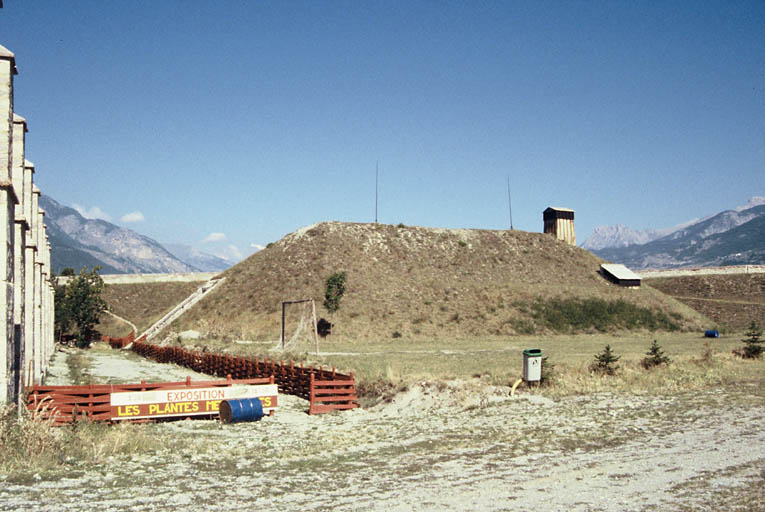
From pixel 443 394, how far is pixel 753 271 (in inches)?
3511

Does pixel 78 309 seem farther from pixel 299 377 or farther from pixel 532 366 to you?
pixel 532 366

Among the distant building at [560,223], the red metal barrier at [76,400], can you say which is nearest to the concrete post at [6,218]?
the red metal barrier at [76,400]

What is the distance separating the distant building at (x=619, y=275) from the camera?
262 ft

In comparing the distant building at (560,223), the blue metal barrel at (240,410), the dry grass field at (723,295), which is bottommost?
Result: the blue metal barrel at (240,410)

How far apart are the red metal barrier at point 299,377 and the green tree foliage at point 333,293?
20.3 metres

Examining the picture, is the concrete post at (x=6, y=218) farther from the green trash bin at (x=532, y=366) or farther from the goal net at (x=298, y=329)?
the goal net at (x=298, y=329)

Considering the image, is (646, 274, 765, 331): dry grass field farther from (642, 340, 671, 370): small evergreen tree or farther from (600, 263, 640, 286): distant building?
(642, 340, 671, 370): small evergreen tree

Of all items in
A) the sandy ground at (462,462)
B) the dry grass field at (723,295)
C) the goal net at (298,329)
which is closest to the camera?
the sandy ground at (462,462)

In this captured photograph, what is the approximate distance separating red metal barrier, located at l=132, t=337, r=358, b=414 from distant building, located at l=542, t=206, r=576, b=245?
63.6 metres

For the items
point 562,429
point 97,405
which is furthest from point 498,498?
point 97,405

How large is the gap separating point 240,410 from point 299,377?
6384mm

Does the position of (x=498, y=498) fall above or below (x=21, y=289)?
below

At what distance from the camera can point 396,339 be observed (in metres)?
58.4

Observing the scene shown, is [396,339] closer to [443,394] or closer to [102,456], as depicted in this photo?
[443,394]
